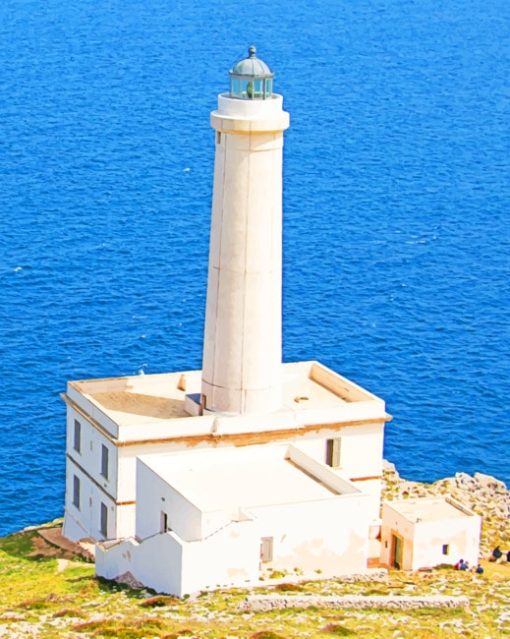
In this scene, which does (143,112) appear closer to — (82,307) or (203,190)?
(203,190)

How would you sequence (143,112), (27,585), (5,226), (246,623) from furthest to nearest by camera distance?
(143,112) < (5,226) < (27,585) < (246,623)

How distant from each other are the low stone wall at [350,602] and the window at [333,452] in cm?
1340

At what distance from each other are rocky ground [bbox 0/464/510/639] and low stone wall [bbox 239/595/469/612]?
0.14 feet

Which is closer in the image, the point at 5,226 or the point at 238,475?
the point at 238,475

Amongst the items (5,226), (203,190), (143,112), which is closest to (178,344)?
(5,226)

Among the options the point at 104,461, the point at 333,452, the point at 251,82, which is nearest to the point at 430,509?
the point at 333,452

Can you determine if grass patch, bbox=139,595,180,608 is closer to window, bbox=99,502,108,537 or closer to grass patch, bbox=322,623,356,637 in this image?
grass patch, bbox=322,623,356,637

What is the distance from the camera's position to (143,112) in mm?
193000

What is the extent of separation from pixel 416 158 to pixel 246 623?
12712 centimetres

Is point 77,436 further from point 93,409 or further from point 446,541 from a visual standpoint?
point 446,541

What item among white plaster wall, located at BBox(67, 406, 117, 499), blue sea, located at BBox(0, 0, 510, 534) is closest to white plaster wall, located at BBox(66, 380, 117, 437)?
white plaster wall, located at BBox(67, 406, 117, 499)

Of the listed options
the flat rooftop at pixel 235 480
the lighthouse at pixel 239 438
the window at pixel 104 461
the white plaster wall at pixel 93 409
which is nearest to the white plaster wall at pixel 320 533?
the lighthouse at pixel 239 438

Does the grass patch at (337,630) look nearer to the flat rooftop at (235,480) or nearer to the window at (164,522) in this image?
the flat rooftop at (235,480)

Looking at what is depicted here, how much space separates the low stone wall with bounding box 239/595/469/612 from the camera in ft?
175
